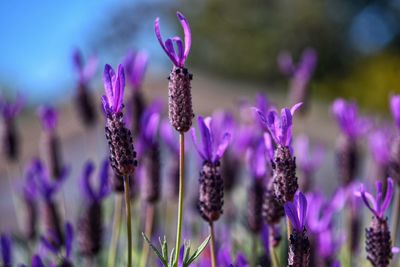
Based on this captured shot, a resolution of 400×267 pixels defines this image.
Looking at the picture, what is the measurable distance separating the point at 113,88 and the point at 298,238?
1.62 feet

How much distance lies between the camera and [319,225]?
2121 mm

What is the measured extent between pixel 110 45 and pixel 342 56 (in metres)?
8.03

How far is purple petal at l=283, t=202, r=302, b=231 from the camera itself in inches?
52.5

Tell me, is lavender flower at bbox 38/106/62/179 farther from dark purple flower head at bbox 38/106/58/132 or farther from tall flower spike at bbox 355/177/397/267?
tall flower spike at bbox 355/177/397/267

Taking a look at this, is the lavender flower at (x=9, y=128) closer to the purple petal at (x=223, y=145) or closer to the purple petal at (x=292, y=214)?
the purple petal at (x=223, y=145)

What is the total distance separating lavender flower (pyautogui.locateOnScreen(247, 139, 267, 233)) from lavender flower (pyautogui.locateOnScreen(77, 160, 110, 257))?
48 centimetres

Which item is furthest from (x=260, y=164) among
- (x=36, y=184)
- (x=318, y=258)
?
(x=36, y=184)

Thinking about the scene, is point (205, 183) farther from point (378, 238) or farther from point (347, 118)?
point (347, 118)

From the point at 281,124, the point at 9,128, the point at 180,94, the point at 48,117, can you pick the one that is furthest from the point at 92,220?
the point at 9,128

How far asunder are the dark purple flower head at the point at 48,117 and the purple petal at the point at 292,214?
1.83 metres

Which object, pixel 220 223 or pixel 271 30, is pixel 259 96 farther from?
pixel 271 30

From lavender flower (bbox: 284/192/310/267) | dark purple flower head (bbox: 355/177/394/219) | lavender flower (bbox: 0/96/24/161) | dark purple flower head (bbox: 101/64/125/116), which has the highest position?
lavender flower (bbox: 0/96/24/161)

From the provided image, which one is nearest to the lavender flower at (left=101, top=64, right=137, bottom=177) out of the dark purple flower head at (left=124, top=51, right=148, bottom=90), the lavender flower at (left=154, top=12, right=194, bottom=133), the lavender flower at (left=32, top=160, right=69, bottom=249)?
the lavender flower at (left=154, top=12, right=194, bottom=133)

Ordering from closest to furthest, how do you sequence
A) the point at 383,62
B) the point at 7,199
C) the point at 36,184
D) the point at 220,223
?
the point at 36,184
the point at 220,223
the point at 7,199
the point at 383,62
